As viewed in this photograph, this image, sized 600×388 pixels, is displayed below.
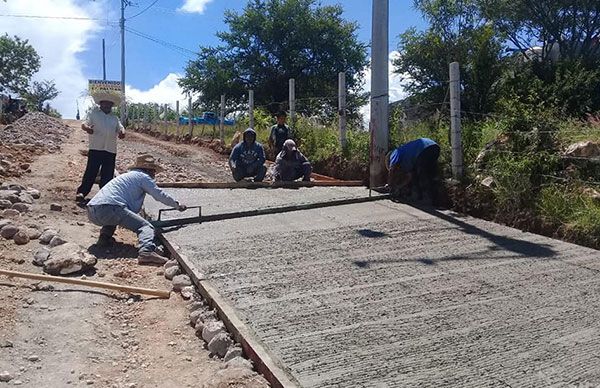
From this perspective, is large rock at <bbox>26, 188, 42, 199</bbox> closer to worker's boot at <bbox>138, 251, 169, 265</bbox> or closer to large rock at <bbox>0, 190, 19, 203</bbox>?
large rock at <bbox>0, 190, 19, 203</bbox>

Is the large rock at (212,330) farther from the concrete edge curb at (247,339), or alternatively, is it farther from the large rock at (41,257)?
the large rock at (41,257)

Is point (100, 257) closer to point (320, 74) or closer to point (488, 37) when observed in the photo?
point (488, 37)

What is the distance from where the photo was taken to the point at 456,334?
338 cm

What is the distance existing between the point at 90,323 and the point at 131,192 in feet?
7.14

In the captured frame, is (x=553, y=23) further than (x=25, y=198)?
Yes

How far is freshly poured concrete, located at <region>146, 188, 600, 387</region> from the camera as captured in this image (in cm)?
300

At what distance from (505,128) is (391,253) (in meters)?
2.76

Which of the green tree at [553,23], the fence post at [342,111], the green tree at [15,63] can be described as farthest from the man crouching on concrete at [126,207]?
the green tree at [15,63]

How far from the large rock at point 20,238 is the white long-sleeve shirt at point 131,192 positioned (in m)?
0.66

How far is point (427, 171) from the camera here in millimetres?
7555

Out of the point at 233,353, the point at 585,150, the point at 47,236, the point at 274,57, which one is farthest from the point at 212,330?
the point at 274,57

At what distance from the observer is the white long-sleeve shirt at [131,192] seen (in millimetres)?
5867

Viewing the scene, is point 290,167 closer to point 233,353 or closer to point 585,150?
point 585,150

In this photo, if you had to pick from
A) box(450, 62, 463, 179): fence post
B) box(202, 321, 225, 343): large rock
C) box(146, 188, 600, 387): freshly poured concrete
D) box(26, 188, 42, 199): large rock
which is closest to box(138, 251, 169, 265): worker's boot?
box(146, 188, 600, 387): freshly poured concrete
